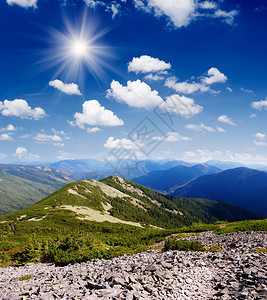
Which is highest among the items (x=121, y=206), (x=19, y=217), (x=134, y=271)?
(x=134, y=271)

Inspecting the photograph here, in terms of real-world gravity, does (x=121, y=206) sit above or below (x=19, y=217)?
below

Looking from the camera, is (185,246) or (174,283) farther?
(185,246)

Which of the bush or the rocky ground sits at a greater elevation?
the rocky ground

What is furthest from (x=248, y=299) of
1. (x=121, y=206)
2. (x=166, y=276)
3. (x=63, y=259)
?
(x=121, y=206)

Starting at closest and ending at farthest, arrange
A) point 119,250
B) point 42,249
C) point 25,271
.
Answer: point 25,271 → point 119,250 → point 42,249

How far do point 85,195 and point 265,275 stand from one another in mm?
159822

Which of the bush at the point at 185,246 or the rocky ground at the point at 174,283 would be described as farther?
the bush at the point at 185,246

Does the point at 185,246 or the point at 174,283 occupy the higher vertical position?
the point at 174,283

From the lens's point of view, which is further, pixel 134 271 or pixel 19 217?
pixel 19 217

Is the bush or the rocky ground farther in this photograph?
the bush

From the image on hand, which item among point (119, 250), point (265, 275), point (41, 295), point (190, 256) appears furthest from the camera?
point (119, 250)

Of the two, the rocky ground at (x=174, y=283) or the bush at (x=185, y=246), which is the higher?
the rocky ground at (x=174, y=283)

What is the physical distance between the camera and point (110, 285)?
12219mm

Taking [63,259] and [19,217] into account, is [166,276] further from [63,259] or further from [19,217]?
[19,217]
